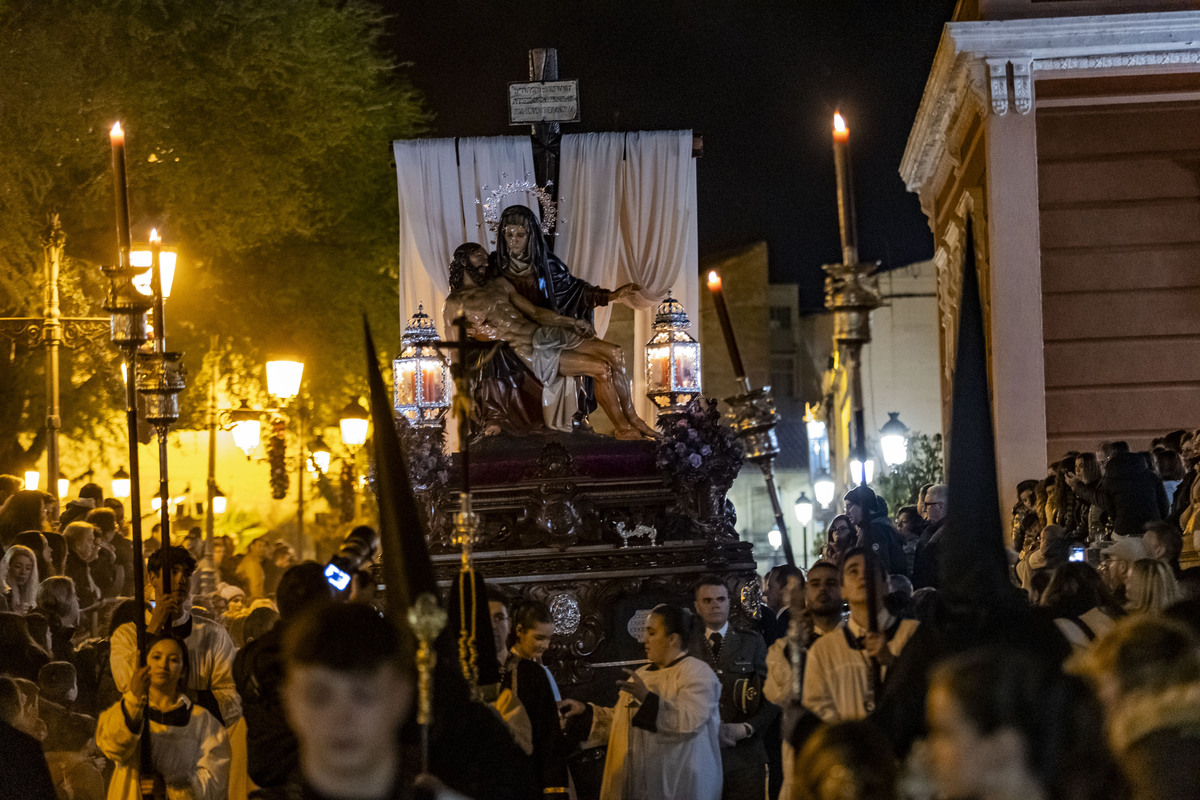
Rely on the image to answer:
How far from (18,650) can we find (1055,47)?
11.7 metres

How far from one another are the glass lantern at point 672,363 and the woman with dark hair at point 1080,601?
5459 millimetres

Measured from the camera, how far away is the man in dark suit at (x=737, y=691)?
834cm

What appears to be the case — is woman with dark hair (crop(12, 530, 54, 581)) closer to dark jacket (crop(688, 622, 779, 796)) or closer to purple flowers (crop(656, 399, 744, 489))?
purple flowers (crop(656, 399, 744, 489))

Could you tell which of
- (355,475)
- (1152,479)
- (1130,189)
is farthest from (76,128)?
(1152,479)

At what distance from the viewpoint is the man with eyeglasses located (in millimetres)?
9227

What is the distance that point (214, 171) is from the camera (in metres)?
22.1

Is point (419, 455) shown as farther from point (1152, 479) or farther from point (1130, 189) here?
point (1130, 189)

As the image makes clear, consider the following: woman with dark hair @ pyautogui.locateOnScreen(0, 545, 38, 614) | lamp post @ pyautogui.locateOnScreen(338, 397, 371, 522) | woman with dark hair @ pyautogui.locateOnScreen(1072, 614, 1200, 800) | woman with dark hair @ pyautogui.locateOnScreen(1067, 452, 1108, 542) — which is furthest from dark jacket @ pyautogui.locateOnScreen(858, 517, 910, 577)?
lamp post @ pyautogui.locateOnScreen(338, 397, 371, 522)

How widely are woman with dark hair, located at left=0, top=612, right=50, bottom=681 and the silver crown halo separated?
22.5 feet

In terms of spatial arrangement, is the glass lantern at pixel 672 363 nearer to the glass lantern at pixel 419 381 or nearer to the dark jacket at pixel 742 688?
the glass lantern at pixel 419 381

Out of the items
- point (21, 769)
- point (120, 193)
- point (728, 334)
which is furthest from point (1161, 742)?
point (120, 193)

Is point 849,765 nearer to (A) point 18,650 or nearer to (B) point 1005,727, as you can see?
(B) point 1005,727

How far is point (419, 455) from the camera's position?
11.4 m

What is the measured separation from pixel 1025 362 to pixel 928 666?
11280 mm
